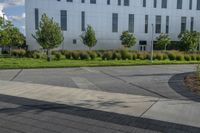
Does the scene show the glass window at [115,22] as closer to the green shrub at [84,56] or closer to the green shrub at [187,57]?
the green shrub at [187,57]

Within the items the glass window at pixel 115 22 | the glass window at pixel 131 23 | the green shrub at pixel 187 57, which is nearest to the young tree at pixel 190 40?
the glass window at pixel 131 23

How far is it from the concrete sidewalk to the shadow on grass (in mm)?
263

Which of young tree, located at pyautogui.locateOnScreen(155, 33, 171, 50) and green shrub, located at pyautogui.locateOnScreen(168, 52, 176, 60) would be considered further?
young tree, located at pyautogui.locateOnScreen(155, 33, 171, 50)

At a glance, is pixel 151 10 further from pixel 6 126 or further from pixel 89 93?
pixel 6 126

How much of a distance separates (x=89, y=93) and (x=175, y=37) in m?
57.0

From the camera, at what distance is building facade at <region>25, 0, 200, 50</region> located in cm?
5566

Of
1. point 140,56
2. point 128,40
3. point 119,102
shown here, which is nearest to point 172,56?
point 140,56

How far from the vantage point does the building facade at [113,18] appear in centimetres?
5566

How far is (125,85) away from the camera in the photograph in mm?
11828

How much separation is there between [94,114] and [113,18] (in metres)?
54.2

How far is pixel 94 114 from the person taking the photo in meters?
6.99

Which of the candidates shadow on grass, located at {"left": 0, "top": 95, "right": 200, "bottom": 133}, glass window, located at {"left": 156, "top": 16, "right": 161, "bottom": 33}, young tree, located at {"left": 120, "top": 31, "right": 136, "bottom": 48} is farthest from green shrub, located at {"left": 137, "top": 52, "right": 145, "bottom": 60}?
glass window, located at {"left": 156, "top": 16, "right": 161, "bottom": 33}

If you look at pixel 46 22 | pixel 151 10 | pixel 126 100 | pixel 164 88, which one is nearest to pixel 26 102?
pixel 126 100

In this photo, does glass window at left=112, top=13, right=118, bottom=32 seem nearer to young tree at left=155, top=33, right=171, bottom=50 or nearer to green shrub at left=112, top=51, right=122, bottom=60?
young tree at left=155, top=33, right=171, bottom=50
